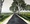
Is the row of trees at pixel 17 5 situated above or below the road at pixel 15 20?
above

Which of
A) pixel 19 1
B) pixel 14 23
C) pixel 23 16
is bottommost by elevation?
pixel 14 23

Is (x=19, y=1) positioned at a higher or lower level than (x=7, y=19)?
higher

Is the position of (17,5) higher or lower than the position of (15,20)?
higher

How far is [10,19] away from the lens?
1321 millimetres

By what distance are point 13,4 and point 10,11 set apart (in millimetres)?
135

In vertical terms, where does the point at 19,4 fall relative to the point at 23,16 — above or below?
above

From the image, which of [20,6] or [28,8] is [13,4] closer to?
[20,6]

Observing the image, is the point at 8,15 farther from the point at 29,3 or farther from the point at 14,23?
the point at 29,3

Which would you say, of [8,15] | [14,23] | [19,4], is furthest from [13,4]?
[14,23]

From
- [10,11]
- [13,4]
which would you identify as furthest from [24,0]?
[10,11]

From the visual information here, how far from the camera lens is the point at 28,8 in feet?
4.42

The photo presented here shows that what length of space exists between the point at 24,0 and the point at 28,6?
127mm

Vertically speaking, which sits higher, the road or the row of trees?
the row of trees

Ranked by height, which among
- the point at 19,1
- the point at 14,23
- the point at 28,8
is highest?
the point at 19,1
